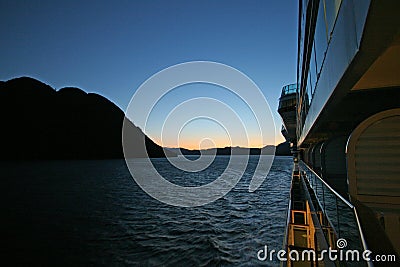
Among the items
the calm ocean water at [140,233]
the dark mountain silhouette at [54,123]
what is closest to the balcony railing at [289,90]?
the calm ocean water at [140,233]

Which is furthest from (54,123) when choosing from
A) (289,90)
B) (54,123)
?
(289,90)

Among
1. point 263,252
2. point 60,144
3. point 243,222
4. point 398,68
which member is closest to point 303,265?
point 398,68

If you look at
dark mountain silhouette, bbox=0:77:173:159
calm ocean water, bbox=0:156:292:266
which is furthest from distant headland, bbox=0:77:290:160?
calm ocean water, bbox=0:156:292:266

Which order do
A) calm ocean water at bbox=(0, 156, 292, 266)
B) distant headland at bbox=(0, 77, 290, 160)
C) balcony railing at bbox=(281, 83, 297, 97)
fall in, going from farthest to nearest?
distant headland at bbox=(0, 77, 290, 160), balcony railing at bbox=(281, 83, 297, 97), calm ocean water at bbox=(0, 156, 292, 266)

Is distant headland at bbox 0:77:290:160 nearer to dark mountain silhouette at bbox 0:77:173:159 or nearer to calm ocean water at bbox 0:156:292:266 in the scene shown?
dark mountain silhouette at bbox 0:77:173:159

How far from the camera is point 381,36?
2.30 metres

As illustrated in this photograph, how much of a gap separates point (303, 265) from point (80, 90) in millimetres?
189007

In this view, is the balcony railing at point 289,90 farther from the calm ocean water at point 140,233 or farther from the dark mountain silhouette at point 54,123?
the dark mountain silhouette at point 54,123

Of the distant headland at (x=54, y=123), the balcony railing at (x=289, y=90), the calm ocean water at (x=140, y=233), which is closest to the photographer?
the calm ocean water at (x=140, y=233)

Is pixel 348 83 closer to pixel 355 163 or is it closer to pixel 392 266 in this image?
pixel 355 163

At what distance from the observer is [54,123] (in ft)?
449

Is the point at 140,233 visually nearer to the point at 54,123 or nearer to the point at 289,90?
the point at 289,90

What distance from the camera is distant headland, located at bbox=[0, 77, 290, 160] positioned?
411 feet

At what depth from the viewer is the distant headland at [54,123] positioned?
4935 inches
